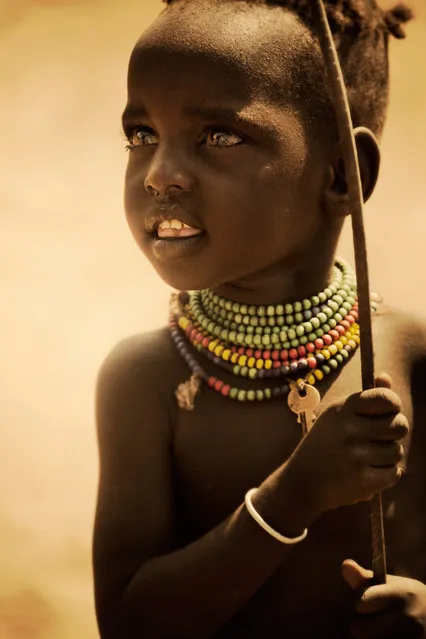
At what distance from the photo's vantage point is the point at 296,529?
4.52 feet

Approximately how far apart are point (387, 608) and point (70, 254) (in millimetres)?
1818

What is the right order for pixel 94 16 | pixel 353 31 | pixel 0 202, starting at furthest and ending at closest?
pixel 94 16
pixel 0 202
pixel 353 31

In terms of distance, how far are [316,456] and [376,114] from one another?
52cm

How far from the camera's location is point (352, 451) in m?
1.32

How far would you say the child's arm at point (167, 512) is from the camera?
52.7 inches

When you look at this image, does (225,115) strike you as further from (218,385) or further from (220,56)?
(218,385)

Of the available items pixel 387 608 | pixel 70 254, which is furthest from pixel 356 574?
pixel 70 254


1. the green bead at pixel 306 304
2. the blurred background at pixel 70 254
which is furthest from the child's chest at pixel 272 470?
the blurred background at pixel 70 254

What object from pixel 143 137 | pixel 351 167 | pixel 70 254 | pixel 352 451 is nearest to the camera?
pixel 351 167

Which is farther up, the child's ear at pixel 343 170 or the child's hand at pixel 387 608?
the child's ear at pixel 343 170

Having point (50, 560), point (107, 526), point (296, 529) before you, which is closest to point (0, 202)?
point (50, 560)

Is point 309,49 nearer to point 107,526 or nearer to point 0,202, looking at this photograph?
point 107,526

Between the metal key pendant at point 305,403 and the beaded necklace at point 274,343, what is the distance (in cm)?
3

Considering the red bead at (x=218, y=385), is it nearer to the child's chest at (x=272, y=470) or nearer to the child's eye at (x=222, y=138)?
the child's chest at (x=272, y=470)
